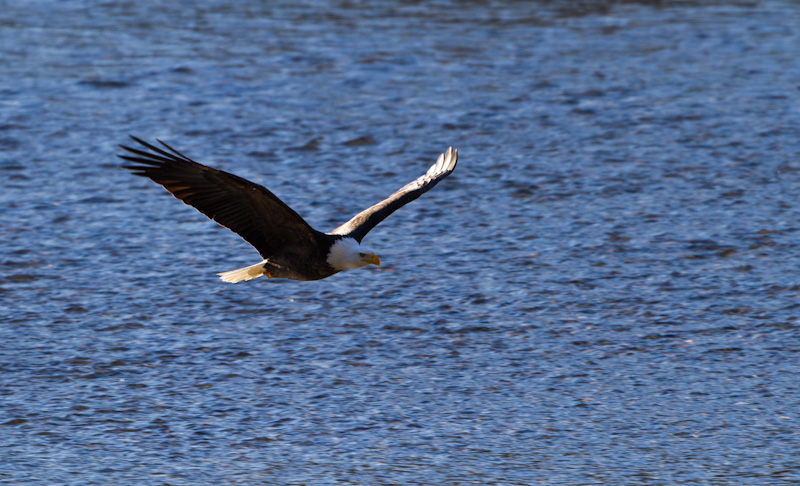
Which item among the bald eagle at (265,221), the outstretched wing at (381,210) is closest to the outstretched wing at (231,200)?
the bald eagle at (265,221)

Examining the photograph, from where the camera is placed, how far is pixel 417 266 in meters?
8.31

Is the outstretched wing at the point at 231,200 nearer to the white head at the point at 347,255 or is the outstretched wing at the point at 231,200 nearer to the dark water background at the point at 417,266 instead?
the white head at the point at 347,255

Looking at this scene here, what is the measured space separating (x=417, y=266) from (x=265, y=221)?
7.20 feet

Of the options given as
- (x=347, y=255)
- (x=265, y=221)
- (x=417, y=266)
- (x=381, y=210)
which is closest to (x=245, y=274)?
(x=265, y=221)

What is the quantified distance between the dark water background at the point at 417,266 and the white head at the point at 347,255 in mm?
657

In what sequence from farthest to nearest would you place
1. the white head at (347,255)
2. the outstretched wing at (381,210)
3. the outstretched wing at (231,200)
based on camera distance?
the outstretched wing at (381,210)
the white head at (347,255)
the outstretched wing at (231,200)

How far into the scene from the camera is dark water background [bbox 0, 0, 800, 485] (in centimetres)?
596

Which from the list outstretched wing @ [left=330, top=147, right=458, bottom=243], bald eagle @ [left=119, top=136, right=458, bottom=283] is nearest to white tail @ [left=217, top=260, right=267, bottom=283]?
bald eagle @ [left=119, top=136, right=458, bottom=283]

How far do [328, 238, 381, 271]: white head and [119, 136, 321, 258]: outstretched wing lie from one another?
13 centimetres

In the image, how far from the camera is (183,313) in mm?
7555

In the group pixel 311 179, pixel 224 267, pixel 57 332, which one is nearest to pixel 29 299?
pixel 57 332

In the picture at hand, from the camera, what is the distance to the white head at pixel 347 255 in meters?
6.41

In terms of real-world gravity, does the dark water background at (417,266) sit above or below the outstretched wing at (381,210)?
below

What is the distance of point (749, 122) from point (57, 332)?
6838 millimetres
